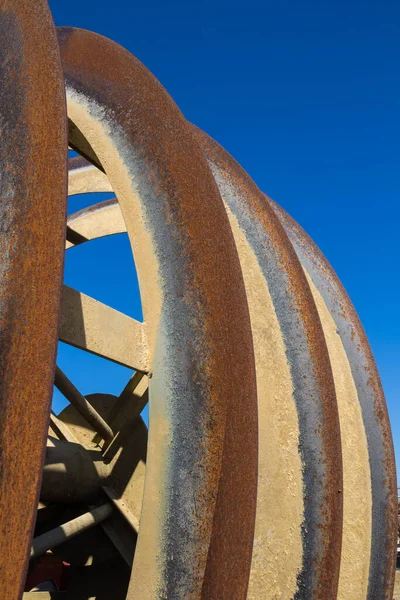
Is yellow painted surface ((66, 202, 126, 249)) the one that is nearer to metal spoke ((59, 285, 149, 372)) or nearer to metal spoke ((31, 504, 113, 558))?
metal spoke ((31, 504, 113, 558))

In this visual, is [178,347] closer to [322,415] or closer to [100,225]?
[322,415]

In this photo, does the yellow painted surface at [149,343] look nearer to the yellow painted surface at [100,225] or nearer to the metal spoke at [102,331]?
the metal spoke at [102,331]

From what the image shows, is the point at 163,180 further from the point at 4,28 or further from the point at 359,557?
the point at 359,557

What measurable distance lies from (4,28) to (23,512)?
5.81 feet

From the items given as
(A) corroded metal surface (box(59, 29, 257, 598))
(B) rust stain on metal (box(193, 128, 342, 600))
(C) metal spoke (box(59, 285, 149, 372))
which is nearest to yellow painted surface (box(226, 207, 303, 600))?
(B) rust stain on metal (box(193, 128, 342, 600))

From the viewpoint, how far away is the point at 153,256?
2914 mm

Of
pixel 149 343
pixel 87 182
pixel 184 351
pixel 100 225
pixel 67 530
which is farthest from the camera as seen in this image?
pixel 100 225

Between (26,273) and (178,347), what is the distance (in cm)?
95

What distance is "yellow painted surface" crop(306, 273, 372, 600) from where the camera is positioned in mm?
4566

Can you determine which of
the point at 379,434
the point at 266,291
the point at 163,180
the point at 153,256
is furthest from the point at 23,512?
the point at 379,434

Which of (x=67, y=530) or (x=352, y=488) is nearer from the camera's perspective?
(x=67, y=530)

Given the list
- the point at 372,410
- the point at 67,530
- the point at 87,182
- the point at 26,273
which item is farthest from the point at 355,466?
the point at 26,273

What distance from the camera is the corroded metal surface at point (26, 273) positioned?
1796mm

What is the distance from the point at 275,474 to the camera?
3.60 m
